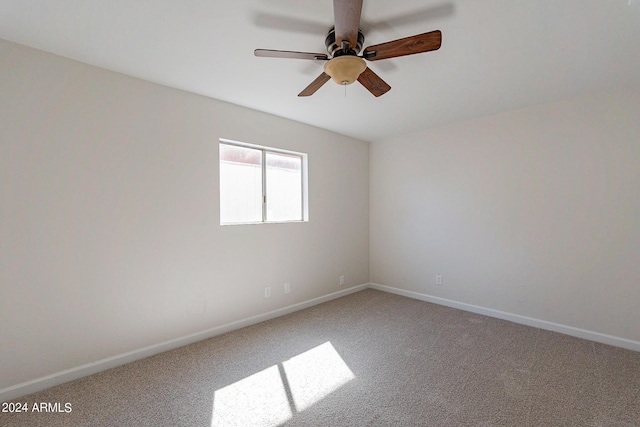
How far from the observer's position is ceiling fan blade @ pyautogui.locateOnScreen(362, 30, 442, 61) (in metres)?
1.57

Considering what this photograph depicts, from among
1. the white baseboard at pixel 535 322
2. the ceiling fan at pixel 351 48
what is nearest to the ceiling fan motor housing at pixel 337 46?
the ceiling fan at pixel 351 48

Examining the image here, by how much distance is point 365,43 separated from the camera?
2.01 m

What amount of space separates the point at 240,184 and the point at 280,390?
213 cm

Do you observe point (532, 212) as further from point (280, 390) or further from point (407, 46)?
point (280, 390)

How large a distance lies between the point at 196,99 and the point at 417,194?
3.06 meters

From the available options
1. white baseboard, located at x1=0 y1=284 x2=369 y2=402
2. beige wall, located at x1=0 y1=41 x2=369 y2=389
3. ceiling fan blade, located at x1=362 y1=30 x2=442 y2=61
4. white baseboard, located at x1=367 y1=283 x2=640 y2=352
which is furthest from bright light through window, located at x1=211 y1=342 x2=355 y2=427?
ceiling fan blade, located at x1=362 y1=30 x2=442 y2=61

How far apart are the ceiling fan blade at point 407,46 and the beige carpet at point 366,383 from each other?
219cm

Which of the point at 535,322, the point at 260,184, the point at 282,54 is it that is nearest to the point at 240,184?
the point at 260,184

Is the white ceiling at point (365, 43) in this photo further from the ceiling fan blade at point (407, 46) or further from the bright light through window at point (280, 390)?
the bright light through window at point (280, 390)

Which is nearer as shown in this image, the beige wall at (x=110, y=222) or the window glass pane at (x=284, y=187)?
the beige wall at (x=110, y=222)

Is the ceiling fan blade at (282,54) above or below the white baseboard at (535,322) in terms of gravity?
above

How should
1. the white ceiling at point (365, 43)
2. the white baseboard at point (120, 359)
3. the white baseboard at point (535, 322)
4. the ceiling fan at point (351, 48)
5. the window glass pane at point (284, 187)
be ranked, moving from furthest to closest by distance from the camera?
the window glass pane at point (284, 187) < the white baseboard at point (535, 322) < the white baseboard at point (120, 359) < the white ceiling at point (365, 43) < the ceiling fan at point (351, 48)

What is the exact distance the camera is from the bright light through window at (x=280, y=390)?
1.78 metres

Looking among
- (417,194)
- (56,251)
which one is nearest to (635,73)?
(417,194)
